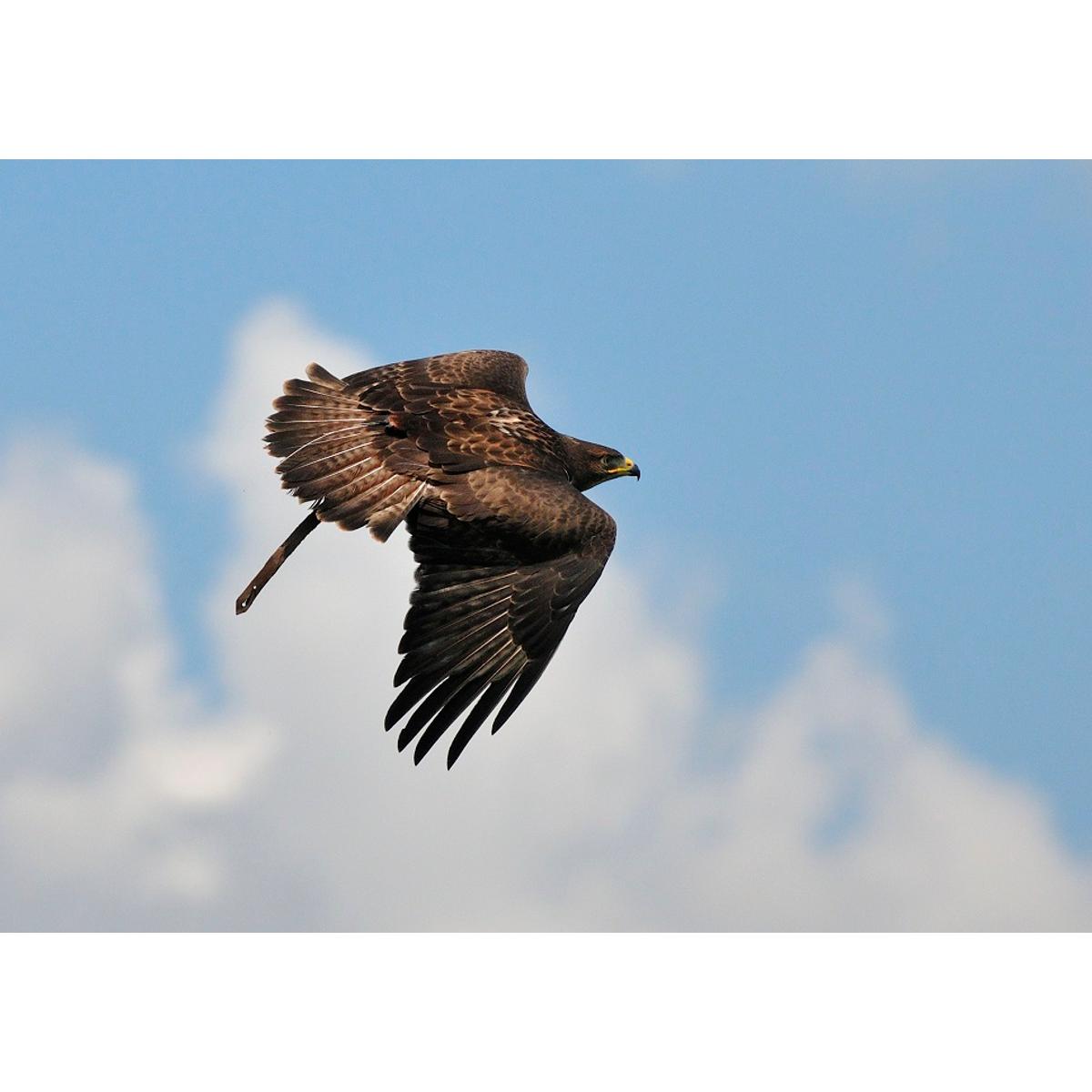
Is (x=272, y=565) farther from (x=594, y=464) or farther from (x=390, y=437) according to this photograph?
(x=594, y=464)

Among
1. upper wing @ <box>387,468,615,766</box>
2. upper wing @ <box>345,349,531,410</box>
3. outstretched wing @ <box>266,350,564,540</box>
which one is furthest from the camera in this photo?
upper wing @ <box>345,349,531,410</box>

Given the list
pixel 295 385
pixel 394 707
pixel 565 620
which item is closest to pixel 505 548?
pixel 565 620

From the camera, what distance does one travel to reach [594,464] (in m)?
15.1

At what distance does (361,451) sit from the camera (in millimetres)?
13148

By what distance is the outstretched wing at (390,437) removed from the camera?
12.8m

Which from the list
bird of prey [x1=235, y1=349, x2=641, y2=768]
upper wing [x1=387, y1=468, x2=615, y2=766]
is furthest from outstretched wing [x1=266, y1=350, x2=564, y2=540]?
upper wing [x1=387, y1=468, x2=615, y2=766]

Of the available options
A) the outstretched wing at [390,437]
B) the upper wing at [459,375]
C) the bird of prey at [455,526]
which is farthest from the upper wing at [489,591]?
the upper wing at [459,375]

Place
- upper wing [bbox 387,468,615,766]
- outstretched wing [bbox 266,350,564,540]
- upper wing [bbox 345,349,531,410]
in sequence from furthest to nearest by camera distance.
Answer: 1. upper wing [bbox 345,349,531,410]
2. outstretched wing [bbox 266,350,564,540]
3. upper wing [bbox 387,468,615,766]

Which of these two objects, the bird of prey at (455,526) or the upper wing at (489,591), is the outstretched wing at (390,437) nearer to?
the bird of prey at (455,526)

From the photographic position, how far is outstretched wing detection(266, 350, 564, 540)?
12805 millimetres

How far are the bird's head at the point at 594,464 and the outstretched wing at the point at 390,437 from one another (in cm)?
58

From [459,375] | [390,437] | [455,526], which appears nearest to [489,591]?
[455,526]

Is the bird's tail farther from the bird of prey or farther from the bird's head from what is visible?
the bird's head

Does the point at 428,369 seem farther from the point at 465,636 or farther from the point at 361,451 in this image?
the point at 465,636
